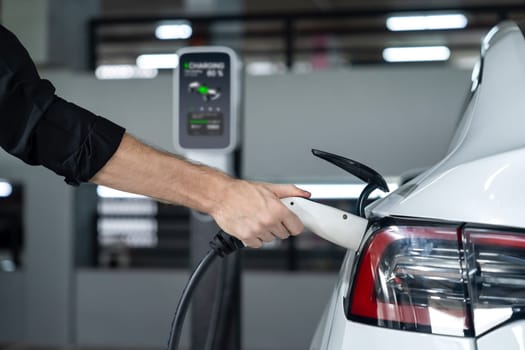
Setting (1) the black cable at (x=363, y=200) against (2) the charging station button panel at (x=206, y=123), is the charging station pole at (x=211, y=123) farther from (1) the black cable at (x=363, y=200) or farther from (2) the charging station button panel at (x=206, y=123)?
(1) the black cable at (x=363, y=200)

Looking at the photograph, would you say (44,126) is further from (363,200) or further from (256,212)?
(363,200)

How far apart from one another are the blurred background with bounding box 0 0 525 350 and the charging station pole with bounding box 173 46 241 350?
191 centimetres

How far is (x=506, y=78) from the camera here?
141 centimetres

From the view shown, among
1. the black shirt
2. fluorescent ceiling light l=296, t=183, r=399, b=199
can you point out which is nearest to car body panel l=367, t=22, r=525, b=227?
the black shirt

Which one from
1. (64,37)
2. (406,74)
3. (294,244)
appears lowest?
(294,244)

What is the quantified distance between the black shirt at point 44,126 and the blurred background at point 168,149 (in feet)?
10.7

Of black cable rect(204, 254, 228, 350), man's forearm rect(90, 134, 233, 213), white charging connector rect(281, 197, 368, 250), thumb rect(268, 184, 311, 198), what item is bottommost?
black cable rect(204, 254, 228, 350)

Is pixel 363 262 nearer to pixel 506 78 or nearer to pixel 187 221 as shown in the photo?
pixel 506 78

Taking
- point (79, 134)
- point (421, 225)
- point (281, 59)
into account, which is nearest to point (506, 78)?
point (421, 225)

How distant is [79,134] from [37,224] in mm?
3821

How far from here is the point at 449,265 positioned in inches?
43.5

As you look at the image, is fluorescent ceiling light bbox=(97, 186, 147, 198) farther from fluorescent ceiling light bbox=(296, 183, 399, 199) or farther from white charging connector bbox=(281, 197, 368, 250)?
white charging connector bbox=(281, 197, 368, 250)

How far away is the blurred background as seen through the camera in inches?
184

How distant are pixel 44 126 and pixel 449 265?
776mm
